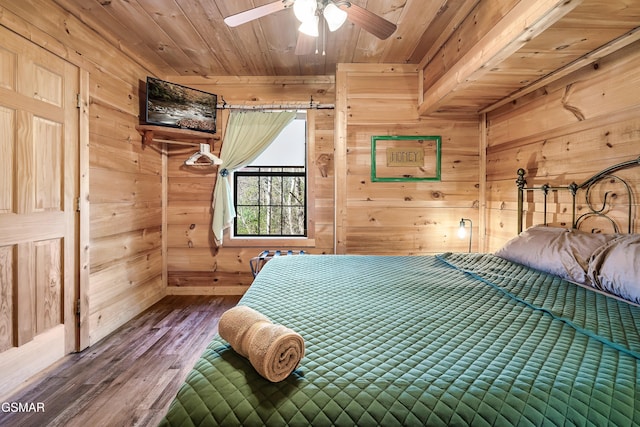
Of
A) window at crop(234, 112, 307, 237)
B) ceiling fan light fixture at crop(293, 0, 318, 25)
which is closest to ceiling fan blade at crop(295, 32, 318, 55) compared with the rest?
ceiling fan light fixture at crop(293, 0, 318, 25)

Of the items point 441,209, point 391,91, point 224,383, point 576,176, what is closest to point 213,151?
point 391,91

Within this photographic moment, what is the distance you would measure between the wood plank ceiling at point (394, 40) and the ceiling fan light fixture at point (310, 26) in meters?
0.63

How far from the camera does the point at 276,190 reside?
3.73m

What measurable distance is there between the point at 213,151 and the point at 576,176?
11.2 feet

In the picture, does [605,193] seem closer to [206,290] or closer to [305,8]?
[305,8]

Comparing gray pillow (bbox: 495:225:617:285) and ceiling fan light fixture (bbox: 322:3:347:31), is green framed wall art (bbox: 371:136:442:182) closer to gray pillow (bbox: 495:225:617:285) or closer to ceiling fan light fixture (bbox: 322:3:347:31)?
gray pillow (bbox: 495:225:617:285)

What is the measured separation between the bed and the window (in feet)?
6.81

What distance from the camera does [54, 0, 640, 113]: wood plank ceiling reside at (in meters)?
1.63

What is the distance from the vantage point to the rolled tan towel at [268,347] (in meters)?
0.76

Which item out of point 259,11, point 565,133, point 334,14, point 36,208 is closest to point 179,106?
point 36,208

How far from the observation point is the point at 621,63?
1771 millimetres

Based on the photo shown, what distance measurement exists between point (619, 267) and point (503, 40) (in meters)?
1.33

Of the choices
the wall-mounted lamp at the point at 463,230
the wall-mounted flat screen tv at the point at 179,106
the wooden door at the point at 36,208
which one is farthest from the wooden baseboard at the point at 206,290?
the wall-mounted lamp at the point at 463,230

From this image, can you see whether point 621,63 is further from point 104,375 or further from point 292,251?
point 104,375
